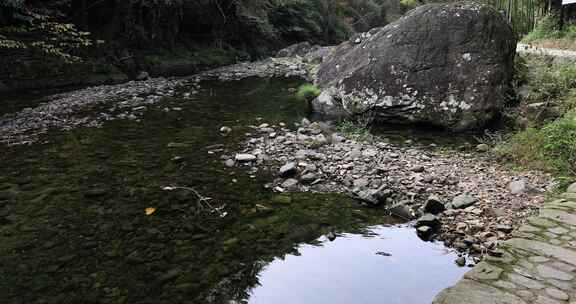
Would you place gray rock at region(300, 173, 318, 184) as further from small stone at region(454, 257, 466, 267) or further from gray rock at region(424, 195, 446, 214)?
small stone at region(454, 257, 466, 267)

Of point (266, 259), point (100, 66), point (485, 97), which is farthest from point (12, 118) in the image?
point (485, 97)

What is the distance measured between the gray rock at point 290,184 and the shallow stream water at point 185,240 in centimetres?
25

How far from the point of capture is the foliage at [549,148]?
16.5ft

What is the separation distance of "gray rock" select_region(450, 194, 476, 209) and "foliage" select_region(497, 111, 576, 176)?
4.30 feet

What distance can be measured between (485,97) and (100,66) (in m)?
11.1

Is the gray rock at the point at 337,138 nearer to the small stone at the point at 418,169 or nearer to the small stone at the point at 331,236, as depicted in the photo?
the small stone at the point at 418,169

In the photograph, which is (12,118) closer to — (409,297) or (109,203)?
(109,203)

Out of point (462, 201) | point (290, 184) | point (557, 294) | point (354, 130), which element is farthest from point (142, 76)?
point (557, 294)

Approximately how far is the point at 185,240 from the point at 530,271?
9.60 feet

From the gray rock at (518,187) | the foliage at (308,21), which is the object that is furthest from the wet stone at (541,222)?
the foliage at (308,21)

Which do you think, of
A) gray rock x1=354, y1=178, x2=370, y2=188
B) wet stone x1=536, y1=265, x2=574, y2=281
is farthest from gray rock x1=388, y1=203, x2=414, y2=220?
wet stone x1=536, y1=265, x2=574, y2=281

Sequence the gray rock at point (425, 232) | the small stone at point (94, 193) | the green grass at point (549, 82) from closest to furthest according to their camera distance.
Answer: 1. the gray rock at point (425, 232)
2. the small stone at point (94, 193)
3. the green grass at point (549, 82)

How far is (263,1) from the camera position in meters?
20.3

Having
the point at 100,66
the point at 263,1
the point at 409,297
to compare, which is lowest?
the point at 409,297
